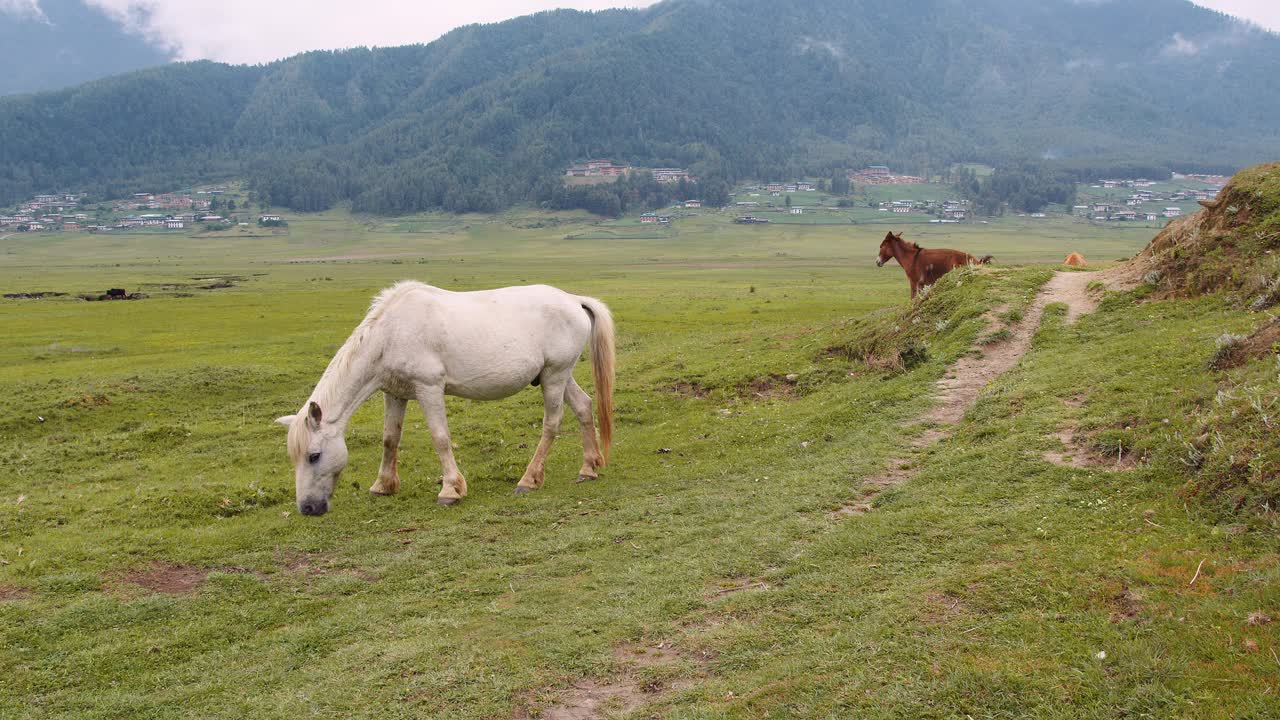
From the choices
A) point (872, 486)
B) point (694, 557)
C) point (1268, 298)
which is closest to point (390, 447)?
point (694, 557)

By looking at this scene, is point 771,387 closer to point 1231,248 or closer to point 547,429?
point 547,429

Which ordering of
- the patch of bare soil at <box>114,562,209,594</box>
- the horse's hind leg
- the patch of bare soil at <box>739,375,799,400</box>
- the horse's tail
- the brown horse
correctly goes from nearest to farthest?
the patch of bare soil at <box>114,562,209,594</box> → the horse's hind leg → the horse's tail → the patch of bare soil at <box>739,375,799,400</box> → the brown horse

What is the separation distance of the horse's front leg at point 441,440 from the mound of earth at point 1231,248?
13.7 metres

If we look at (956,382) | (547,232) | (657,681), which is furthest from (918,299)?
(547,232)

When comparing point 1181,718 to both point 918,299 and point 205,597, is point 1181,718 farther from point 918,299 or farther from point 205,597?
point 918,299

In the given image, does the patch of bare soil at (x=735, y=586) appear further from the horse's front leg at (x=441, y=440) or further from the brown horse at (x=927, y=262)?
the brown horse at (x=927, y=262)

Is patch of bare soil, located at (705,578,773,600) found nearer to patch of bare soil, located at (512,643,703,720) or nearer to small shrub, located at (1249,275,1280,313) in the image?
patch of bare soil, located at (512,643,703,720)

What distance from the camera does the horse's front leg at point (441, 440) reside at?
11.6 meters

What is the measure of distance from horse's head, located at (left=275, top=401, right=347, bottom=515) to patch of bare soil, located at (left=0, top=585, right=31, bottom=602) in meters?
3.09

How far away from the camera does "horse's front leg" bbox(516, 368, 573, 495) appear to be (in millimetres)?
12312

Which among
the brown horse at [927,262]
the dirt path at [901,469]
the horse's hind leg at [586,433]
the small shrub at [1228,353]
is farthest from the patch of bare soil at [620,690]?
the brown horse at [927,262]

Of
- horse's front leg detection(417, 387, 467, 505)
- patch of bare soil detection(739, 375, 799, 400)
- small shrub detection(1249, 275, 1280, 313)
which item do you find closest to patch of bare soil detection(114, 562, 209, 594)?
horse's front leg detection(417, 387, 467, 505)

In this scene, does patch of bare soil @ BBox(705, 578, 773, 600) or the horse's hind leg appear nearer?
patch of bare soil @ BBox(705, 578, 773, 600)

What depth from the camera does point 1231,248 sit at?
51.4 ft
